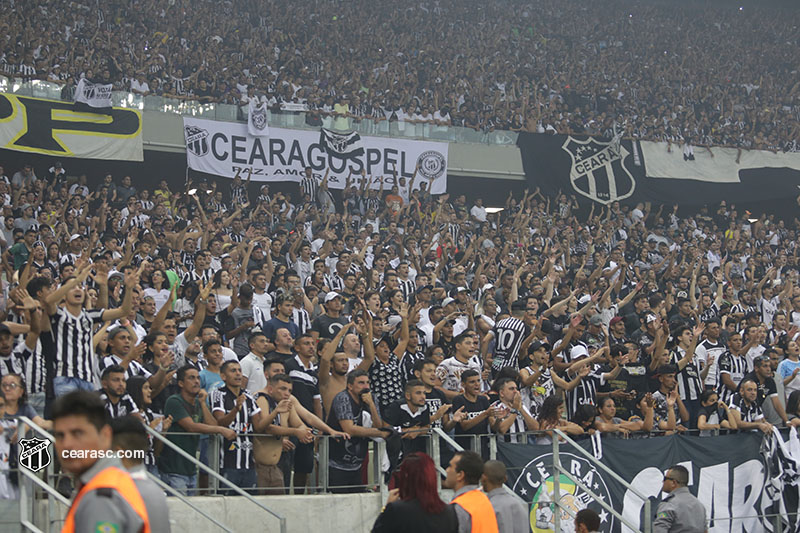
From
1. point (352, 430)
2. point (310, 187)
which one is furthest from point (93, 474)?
point (310, 187)

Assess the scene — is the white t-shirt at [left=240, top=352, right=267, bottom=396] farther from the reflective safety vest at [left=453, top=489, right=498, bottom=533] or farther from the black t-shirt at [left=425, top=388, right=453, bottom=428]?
the reflective safety vest at [left=453, top=489, right=498, bottom=533]

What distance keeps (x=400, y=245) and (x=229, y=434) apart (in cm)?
967

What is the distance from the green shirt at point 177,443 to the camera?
8273 mm

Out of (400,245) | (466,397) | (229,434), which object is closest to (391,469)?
(466,397)

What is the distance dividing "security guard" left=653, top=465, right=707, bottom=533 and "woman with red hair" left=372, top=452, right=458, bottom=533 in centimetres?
412

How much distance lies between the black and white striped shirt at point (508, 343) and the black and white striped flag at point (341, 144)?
11.0 m

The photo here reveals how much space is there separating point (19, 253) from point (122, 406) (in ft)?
22.6

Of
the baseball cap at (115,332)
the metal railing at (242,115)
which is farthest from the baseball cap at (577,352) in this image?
the metal railing at (242,115)

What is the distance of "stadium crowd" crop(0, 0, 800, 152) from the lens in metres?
22.9

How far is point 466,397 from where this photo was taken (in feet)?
32.7

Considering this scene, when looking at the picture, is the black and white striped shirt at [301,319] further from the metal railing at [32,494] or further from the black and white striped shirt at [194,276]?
the metal railing at [32,494]

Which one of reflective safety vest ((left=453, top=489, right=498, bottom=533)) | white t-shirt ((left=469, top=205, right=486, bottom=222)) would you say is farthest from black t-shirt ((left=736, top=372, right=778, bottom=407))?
white t-shirt ((left=469, top=205, right=486, bottom=222))

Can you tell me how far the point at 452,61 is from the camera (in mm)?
29297

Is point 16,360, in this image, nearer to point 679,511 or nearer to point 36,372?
point 36,372
